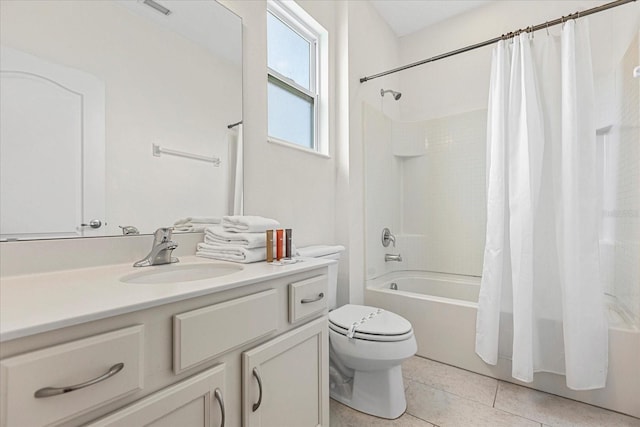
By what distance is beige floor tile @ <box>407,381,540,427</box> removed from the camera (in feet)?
4.66

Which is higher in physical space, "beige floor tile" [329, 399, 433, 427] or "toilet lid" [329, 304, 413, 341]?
"toilet lid" [329, 304, 413, 341]

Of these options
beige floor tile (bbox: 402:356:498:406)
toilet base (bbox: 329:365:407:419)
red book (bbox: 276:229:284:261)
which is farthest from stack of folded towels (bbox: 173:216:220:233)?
beige floor tile (bbox: 402:356:498:406)

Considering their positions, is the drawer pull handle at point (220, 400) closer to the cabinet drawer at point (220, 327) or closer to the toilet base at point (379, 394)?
the cabinet drawer at point (220, 327)

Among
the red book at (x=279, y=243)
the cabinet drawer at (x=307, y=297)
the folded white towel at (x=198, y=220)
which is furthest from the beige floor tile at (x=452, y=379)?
the folded white towel at (x=198, y=220)

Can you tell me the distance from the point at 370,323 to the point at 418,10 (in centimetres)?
261

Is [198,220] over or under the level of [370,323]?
over

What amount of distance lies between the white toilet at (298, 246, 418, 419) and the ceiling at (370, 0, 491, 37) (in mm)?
2231

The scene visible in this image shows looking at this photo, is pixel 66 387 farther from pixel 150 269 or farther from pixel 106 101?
pixel 106 101

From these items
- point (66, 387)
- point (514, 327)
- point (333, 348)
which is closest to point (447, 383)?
point (514, 327)

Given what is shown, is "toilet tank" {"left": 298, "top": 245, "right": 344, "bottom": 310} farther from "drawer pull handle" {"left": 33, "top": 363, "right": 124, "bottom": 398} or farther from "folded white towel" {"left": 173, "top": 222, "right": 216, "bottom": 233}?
"drawer pull handle" {"left": 33, "top": 363, "right": 124, "bottom": 398}

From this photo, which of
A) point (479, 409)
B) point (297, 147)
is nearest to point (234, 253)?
point (297, 147)

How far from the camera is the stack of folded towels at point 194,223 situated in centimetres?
125

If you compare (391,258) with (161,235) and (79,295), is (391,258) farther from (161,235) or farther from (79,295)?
(79,295)

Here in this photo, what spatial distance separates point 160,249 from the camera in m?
1.06
